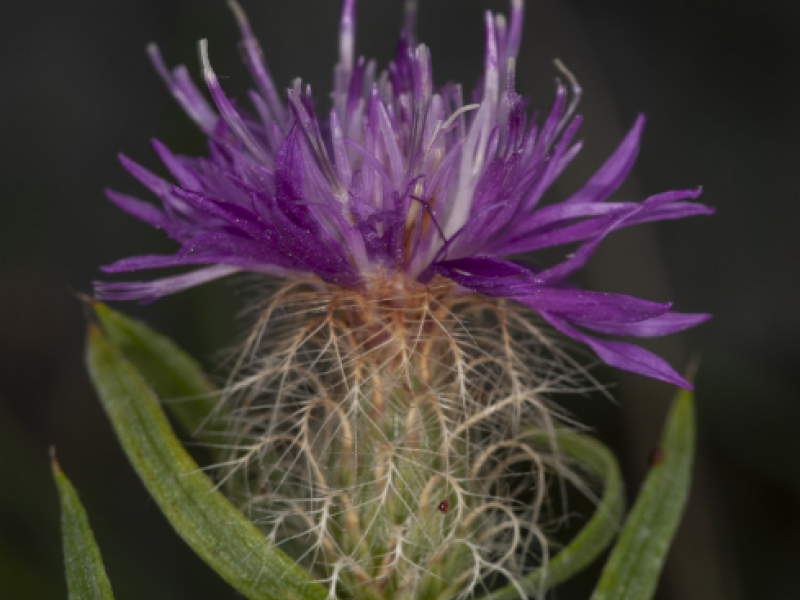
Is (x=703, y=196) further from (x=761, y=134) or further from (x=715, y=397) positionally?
(x=715, y=397)

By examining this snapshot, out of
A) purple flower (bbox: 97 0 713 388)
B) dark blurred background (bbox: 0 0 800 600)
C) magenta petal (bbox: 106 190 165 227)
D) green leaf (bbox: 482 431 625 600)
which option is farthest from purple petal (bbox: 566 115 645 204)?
dark blurred background (bbox: 0 0 800 600)

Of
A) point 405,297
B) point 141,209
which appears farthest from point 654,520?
point 141,209

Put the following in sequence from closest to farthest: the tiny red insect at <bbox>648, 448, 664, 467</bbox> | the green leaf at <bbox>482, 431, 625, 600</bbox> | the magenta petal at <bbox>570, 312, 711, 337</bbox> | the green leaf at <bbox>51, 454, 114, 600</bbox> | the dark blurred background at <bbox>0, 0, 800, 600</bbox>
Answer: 1. the green leaf at <bbox>51, 454, 114, 600</bbox>
2. the magenta petal at <bbox>570, 312, 711, 337</bbox>
3. the green leaf at <bbox>482, 431, 625, 600</bbox>
4. the tiny red insect at <bbox>648, 448, 664, 467</bbox>
5. the dark blurred background at <bbox>0, 0, 800, 600</bbox>

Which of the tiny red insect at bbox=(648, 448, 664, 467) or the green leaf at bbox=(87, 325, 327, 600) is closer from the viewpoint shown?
the green leaf at bbox=(87, 325, 327, 600)

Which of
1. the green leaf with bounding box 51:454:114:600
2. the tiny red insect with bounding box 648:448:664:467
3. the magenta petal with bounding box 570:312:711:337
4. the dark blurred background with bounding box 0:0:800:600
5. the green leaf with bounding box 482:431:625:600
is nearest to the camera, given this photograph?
the green leaf with bounding box 51:454:114:600

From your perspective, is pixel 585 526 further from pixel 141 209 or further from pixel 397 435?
pixel 141 209

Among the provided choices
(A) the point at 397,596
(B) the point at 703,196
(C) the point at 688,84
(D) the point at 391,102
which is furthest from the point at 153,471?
(C) the point at 688,84

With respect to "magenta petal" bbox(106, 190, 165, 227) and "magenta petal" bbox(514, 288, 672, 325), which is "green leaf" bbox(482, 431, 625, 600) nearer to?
"magenta petal" bbox(514, 288, 672, 325)
